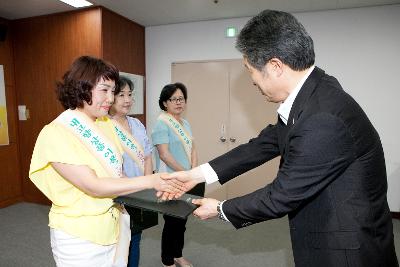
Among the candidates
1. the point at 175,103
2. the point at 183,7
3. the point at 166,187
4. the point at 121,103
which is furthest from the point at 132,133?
the point at 183,7

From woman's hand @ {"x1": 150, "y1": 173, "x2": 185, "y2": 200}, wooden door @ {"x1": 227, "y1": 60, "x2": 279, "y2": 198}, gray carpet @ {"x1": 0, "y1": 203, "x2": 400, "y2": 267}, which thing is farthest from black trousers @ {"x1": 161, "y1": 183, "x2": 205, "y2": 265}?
wooden door @ {"x1": 227, "y1": 60, "x2": 279, "y2": 198}

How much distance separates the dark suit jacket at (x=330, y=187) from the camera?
3.00ft

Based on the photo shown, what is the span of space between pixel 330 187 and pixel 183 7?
3.23 m

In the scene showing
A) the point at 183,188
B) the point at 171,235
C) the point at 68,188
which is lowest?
the point at 171,235

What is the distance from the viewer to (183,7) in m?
3.66

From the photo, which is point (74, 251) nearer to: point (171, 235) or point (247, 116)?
point (171, 235)

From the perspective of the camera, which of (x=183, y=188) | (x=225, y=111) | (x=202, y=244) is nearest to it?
(x=183, y=188)

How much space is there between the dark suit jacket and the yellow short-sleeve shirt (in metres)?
0.62

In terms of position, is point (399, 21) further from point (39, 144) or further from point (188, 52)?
point (39, 144)

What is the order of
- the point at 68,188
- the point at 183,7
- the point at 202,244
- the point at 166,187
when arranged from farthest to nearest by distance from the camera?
the point at 183,7 < the point at 202,244 < the point at 166,187 < the point at 68,188

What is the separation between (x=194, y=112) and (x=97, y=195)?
320cm

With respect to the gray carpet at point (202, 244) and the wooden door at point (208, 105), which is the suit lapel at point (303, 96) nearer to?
the gray carpet at point (202, 244)

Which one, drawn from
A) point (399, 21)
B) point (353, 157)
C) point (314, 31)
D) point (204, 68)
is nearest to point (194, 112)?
point (204, 68)

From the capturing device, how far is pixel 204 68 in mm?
4254
